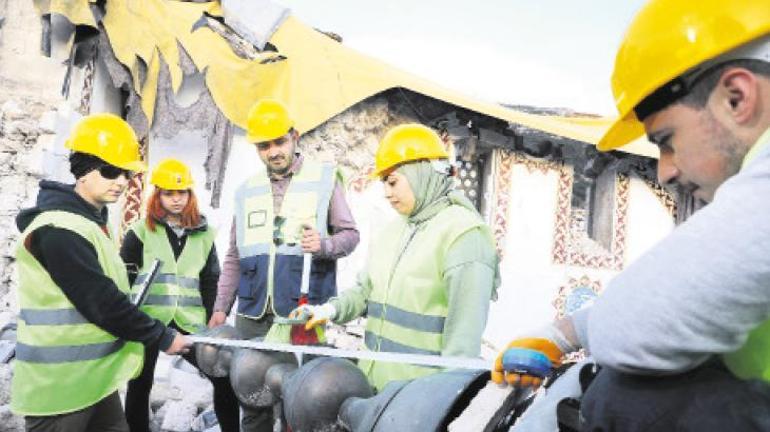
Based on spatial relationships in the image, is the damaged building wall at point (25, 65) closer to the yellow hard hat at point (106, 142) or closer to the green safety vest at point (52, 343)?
the yellow hard hat at point (106, 142)

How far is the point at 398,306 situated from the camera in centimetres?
228

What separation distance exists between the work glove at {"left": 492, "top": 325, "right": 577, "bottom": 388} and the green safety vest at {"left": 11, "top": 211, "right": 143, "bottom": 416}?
1935mm

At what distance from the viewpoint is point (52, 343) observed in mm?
2473

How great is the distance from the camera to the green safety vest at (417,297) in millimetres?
2199

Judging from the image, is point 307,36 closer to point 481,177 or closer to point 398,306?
point 481,177

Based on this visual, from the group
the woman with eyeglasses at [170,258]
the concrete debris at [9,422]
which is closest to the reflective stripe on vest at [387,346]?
the woman with eyeglasses at [170,258]

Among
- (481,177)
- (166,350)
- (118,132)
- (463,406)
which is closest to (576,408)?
(463,406)

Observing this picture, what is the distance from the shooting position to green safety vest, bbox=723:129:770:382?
2.57 ft

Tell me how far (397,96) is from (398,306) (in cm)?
505

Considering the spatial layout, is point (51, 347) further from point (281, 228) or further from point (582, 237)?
point (582, 237)

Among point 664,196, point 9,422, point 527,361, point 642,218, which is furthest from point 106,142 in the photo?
point 664,196

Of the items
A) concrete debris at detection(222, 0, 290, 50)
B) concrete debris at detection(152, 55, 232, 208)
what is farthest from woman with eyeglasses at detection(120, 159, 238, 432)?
concrete debris at detection(222, 0, 290, 50)

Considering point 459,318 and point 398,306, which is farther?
point 398,306

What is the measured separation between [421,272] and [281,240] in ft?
4.37
